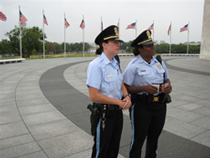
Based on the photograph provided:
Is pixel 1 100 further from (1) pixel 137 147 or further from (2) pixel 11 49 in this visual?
(2) pixel 11 49

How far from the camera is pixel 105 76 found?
205 centimetres

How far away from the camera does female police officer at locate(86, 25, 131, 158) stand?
201 centimetres

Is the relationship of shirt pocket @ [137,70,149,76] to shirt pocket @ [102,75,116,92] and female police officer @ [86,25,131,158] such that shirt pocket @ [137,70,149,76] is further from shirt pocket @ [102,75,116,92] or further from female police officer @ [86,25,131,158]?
shirt pocket @ [102,75,116,92]

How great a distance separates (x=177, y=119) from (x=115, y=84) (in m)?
2.97

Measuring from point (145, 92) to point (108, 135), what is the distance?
2.38 ft

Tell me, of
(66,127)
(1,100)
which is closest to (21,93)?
(1,100)

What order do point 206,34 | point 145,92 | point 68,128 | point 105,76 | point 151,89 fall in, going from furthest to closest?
point 206,34, point 68,128, point 145,92, point 151,89, point 105,76

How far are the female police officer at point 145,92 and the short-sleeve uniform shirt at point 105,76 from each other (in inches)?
11.7

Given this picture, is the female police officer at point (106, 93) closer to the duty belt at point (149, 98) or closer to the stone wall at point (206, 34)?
the duty belt at point (149, 98)

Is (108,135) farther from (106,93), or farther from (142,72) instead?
→ (142,72)

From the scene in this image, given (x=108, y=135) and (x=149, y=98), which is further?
(x=149, y=98)

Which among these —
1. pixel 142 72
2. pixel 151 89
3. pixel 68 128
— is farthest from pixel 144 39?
pixel 68 128

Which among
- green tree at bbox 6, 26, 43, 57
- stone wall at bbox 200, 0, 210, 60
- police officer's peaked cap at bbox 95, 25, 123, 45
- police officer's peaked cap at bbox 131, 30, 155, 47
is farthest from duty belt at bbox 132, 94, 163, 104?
green tree at bbox 6, 26, 43, 57

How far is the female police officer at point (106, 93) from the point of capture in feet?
6.59
